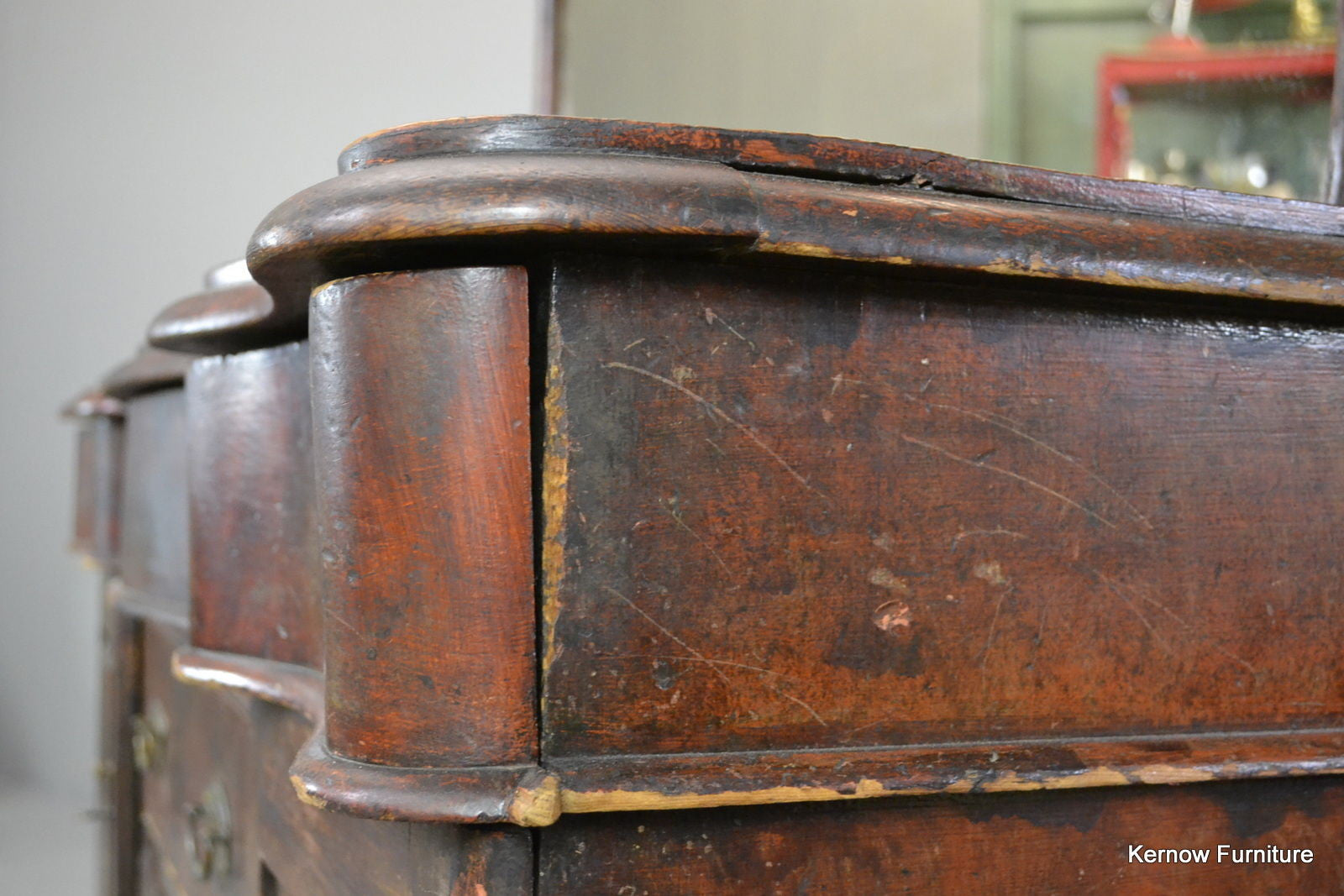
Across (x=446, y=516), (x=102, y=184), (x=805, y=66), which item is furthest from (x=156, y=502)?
(x=102, y=184)

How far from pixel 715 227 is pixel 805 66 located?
35.9 inches

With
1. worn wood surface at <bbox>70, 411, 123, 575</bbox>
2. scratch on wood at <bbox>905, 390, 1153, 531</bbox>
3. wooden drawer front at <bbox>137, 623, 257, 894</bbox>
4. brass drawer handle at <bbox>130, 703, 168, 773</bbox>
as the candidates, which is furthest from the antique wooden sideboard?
worn wood surface at <bbox>70, 411, 123, 575</bbox>

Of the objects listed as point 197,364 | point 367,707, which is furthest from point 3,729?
point 367,707

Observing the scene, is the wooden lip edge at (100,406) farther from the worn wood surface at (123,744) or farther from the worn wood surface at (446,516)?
the worn wood surface at (446,516)

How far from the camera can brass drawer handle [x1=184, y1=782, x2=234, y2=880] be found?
802 mm

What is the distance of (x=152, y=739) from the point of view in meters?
1.04

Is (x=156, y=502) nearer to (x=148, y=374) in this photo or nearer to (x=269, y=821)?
(x=148, y=374)

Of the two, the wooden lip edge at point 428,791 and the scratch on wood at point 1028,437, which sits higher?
the scratch on wood at point 1028,437

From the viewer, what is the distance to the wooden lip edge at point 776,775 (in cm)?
42

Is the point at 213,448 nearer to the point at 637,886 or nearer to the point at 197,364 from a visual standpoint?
the point at 197,364

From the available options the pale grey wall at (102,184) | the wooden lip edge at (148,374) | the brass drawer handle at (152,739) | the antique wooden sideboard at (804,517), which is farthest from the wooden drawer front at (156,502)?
the pale grey wall at (102,184)

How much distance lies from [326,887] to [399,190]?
367 millimetres

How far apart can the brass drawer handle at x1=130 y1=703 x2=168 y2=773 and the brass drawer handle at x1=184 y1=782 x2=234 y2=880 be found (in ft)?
0.61

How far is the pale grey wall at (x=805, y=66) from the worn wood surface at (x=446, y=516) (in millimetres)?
777
